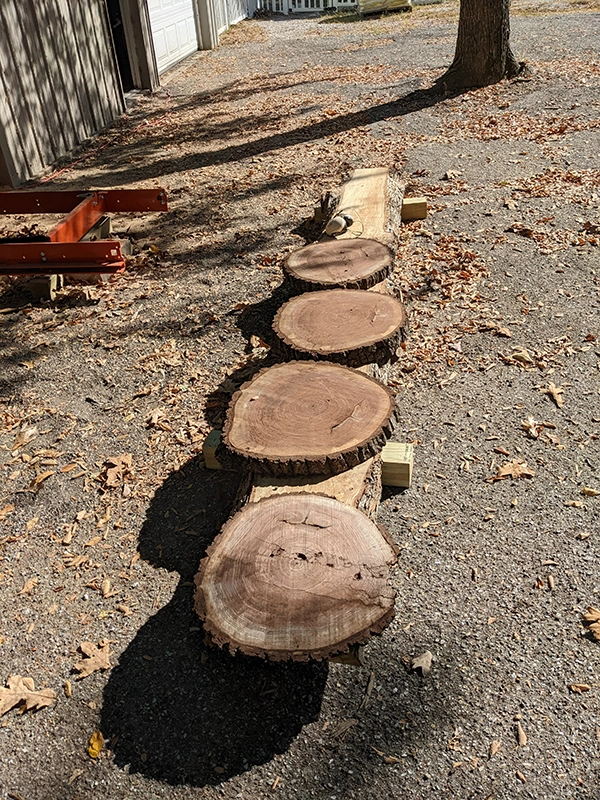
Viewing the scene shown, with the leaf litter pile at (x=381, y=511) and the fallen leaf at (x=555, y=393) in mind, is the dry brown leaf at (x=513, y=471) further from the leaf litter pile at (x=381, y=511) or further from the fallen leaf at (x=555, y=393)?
the fallen leaf at (x=555, y=393)

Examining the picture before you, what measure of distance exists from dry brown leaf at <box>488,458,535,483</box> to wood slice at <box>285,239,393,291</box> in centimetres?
169

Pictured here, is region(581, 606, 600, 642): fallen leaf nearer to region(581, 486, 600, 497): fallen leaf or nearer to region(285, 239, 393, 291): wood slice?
region(581, 486, 600, 497): fallen leaf

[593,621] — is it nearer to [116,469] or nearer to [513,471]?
[513,471]

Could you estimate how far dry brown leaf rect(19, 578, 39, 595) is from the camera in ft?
10.8

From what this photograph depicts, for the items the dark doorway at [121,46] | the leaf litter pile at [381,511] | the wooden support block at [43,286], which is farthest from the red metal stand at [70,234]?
the dark doorway at [121,46]

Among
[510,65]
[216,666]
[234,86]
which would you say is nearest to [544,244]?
[216,666]

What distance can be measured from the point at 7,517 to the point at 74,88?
8.92 m

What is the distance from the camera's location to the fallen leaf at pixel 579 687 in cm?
266

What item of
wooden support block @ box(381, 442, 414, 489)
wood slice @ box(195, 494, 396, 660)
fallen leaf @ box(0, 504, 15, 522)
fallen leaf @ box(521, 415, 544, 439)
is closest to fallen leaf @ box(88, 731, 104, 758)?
wood slice @ box(195, 494, 396, 660)

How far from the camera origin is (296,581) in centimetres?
245

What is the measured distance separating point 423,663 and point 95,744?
1.42 meters

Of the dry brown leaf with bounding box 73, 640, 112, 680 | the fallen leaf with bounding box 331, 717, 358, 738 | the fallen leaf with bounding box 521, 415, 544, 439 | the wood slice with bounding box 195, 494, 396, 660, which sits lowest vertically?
the fallen leaf with bounding box 331, 717, 358, 738

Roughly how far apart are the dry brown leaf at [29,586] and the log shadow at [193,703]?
2.25ft

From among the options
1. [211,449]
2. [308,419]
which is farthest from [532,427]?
[211,449]
